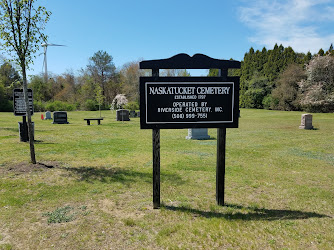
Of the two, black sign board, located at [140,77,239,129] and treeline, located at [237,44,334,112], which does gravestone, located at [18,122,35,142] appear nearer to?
black sign board, located at [140,77,239,129]

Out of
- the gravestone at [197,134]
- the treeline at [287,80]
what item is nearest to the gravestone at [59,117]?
the gravestone at [197,134]

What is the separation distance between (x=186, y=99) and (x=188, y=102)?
7cm

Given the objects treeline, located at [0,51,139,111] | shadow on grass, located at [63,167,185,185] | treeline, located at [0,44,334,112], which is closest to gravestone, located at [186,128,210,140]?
shadow on grass, located at [63,167,185,185]

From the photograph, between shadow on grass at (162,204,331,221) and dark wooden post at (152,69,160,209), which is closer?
shadow on grass at (162,204,331,221)

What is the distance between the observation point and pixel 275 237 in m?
3.66

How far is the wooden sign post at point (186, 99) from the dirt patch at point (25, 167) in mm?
4144

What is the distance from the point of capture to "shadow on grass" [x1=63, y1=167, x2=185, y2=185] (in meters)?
6.30

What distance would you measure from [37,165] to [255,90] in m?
46.2

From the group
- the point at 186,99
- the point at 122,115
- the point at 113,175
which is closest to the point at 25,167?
the point at 113,175

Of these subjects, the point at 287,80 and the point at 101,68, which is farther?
the point at 101,68

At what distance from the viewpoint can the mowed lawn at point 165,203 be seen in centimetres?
360

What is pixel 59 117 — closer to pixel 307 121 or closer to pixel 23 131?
pixel 23 131

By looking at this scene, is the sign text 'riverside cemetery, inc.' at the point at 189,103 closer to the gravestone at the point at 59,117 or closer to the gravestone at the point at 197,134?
the gravestone at the point at 197,134

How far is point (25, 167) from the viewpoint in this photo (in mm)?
7082
